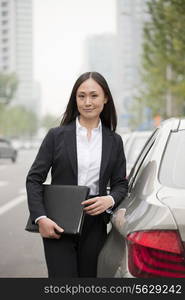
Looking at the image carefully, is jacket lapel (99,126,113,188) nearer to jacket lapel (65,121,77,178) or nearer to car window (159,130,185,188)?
jacket lapel (65,121,77,178)

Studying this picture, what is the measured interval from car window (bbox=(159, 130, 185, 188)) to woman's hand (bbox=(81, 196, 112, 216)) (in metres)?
0.38

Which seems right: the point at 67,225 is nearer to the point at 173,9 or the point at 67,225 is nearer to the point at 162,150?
the point at 162,150

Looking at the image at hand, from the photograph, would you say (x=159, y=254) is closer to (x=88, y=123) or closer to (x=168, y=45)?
(x=88, y=123)

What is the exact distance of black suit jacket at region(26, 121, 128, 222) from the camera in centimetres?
274

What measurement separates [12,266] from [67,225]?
2948 mm

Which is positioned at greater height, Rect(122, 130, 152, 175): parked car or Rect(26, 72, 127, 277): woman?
Rect(26, 72, 127, 277): woman

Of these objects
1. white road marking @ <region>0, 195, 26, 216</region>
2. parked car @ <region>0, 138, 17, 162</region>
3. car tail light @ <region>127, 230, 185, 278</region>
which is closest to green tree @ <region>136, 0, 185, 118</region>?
parked car @ <region>0, 138, 17, 162</region>

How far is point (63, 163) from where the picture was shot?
9.04 ft

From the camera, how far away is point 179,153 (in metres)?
2.57

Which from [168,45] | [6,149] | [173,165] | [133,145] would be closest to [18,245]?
[133,145]

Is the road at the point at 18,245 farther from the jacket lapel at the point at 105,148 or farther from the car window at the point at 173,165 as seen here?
the car window at the point at 173,165

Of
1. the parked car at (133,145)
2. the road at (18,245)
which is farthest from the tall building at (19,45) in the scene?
the parked car at (133,145)

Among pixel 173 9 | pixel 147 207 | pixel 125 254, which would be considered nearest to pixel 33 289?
pixel 125 254

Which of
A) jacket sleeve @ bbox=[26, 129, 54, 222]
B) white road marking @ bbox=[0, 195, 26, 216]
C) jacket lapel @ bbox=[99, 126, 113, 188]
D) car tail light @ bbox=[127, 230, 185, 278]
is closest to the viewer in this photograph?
car tail light @ bbox=[127, 230, 185, 278]
